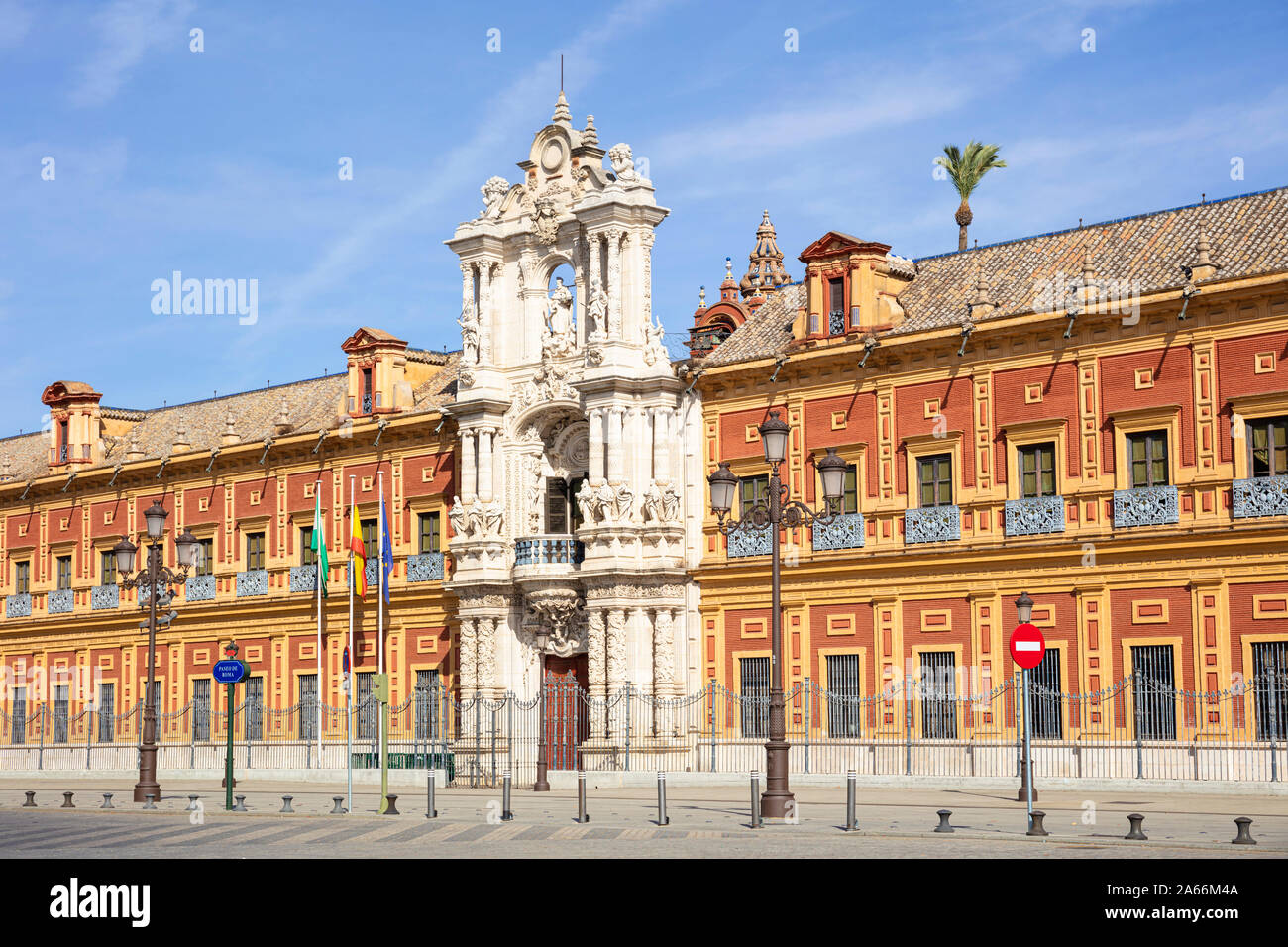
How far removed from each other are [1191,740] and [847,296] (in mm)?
12070

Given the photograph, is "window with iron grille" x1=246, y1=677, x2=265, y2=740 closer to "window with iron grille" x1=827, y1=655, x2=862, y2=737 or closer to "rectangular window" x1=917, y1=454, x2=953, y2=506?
"window with iron grille" x1=827, y1=655, x2=862, y2=737

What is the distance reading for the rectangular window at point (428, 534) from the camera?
43.9m

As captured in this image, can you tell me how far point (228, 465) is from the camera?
48656mm

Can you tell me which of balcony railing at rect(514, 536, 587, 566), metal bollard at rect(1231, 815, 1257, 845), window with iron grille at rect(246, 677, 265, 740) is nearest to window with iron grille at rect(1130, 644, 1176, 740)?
metal bollard at rect(1231, 815, 1257, 845)

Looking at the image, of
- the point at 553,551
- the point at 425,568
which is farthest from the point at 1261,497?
the point at 425,568

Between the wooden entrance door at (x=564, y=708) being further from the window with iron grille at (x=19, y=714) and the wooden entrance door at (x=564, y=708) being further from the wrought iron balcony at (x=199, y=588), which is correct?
the window with iron grille at (x=19, y=714)

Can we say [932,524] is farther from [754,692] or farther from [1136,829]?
[1136,829]

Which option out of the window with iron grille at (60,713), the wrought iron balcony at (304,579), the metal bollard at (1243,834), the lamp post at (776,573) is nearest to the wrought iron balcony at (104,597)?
the window with iron grille at (60,713)

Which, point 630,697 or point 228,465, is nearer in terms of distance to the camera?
point 630,697

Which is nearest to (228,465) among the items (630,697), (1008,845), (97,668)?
(97,668)

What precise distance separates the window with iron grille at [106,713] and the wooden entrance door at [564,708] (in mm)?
15593

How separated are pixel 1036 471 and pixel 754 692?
322 inches

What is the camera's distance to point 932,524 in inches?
1357

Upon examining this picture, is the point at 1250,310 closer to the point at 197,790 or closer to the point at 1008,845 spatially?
the point at 1008,845
